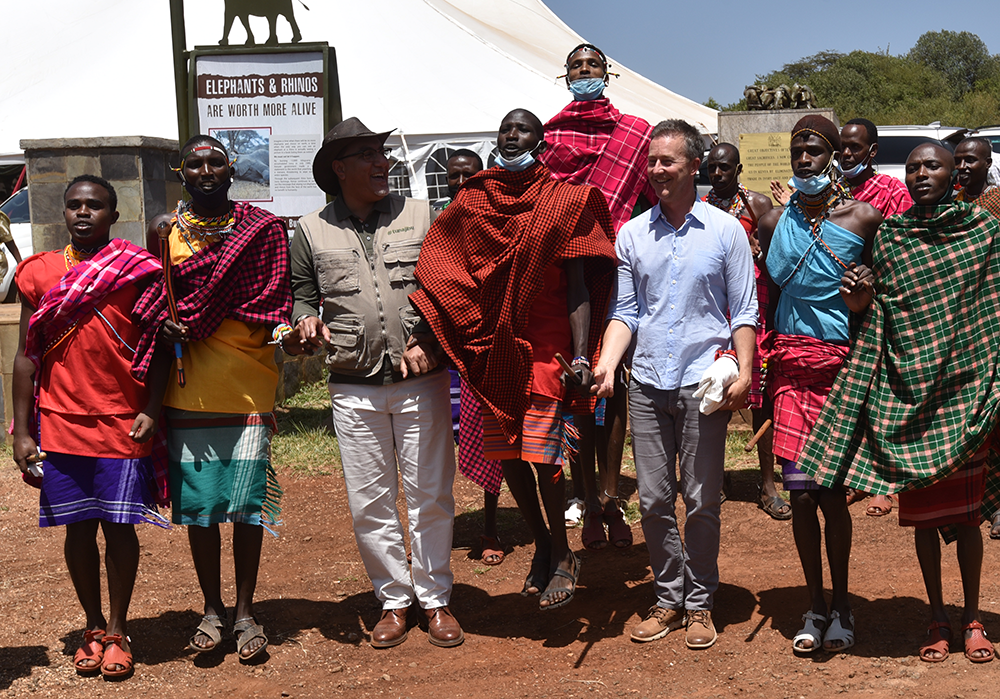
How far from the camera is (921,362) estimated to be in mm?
3609

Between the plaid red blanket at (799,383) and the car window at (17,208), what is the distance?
42.5 feet

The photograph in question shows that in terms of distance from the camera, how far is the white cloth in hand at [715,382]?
364 cm

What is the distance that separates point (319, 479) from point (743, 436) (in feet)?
9.90

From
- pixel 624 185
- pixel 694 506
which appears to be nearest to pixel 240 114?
pixel 624 185

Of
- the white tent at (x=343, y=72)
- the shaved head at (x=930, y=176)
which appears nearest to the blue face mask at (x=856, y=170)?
the shaved head at (x=930, y=176)

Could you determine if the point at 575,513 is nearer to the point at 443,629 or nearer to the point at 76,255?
the point at 443,629

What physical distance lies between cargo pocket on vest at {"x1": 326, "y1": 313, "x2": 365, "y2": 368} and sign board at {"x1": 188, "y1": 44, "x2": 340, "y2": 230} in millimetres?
4134

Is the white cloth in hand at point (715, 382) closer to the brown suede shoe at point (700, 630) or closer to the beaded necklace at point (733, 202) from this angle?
the brown suede shoe at point (700, 630)

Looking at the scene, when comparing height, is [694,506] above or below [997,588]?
above

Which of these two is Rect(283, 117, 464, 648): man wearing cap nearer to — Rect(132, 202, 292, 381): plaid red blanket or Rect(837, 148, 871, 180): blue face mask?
Rect(132, 202, 292, 381): plaid red blanket

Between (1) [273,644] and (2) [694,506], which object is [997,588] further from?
(1) [273,644]

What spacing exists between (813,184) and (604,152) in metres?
1.45

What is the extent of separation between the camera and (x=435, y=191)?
1109 cm

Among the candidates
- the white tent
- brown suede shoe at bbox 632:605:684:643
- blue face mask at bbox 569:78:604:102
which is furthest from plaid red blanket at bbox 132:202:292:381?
the white tent
